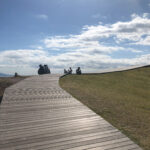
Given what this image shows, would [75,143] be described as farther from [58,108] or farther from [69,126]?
[58,108]

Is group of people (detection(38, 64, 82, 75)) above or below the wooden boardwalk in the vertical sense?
above

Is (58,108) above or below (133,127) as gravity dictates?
above

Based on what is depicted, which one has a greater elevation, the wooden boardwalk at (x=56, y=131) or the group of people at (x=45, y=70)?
the group of people at (x=45, y=70)

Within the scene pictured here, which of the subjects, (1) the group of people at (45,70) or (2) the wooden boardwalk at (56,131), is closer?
(2) the wooden boardwalk at (56,131)

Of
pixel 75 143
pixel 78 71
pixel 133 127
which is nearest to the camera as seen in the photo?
pixel 75 143

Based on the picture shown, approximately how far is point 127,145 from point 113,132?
34.0 inches

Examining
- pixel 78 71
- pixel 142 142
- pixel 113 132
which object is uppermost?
pixel 78 71

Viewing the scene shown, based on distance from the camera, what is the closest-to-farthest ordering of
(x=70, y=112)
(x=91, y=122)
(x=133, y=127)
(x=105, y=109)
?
(x=91, y=122), (x=133, y=127), (x=70, y=112), (x=105, y=109)

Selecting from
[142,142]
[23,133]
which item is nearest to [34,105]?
[23,133]

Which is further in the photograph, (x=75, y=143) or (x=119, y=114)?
(x=119, y=114)

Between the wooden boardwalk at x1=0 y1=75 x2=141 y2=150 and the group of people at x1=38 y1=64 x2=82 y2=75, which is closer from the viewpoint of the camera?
the wooden boardwalk at x1=0 y1=75 x2=141 y2=150

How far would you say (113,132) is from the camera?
5512mm

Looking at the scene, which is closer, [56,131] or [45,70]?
[56,131]

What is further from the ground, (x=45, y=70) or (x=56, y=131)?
(x=45, y=70)
